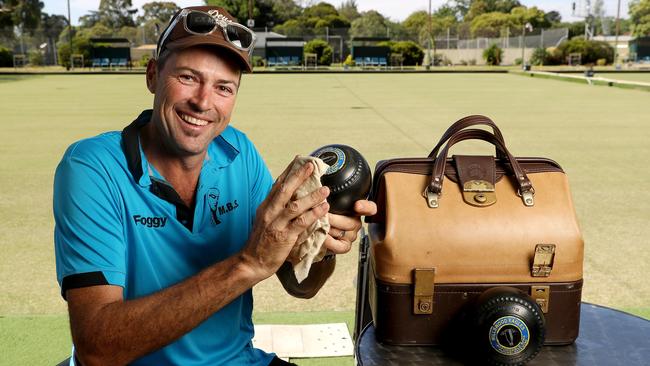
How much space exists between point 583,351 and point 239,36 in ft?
4.63

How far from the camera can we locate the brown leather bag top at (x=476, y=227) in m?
1.83

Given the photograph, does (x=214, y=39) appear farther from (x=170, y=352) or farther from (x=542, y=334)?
(x=542, y=334)

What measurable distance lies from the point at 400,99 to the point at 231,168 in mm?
17699

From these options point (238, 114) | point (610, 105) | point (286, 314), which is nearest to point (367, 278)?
point (286, 314)

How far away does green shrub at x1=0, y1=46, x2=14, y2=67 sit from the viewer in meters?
47.4

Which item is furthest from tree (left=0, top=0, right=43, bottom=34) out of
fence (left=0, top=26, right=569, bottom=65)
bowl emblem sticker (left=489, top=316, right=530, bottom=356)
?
bowl emblem sticker (left=489, top=316, right=530, bottom=356)

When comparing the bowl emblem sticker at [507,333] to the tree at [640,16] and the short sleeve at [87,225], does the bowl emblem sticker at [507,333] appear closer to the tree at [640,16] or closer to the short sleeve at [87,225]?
the short sleeve at [87,225]

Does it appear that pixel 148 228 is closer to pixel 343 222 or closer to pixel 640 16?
pixel 343 222

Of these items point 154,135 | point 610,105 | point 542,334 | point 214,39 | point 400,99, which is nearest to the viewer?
point 542,334

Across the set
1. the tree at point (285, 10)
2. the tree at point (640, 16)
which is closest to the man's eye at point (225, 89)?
the tree at point (285, 10)

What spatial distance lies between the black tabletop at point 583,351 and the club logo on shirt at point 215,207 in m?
0.59

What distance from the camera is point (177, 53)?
6.73 feet

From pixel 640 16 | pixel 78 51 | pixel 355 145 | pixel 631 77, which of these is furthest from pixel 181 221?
pixel 640 16

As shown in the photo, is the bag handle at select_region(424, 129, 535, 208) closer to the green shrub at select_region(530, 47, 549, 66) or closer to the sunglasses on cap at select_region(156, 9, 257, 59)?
the sunglasses on cap at select_region(156, 9, 257, 59)
